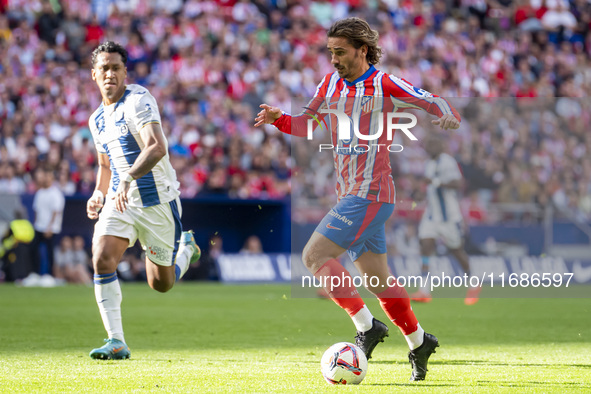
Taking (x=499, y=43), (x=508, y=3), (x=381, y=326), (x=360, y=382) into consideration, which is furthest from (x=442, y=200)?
(x=508, y=3)

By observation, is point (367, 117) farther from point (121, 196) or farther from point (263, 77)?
point (263, 77)

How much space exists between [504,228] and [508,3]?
37.1 feet

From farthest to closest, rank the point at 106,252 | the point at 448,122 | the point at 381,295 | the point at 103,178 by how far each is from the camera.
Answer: the point at 103,178 < the point at 106,252 < the point at 381,295 < the point at 448,122

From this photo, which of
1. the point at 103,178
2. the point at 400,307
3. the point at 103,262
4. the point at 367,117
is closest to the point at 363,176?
the point at 367,117

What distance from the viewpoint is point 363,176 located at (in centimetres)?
573

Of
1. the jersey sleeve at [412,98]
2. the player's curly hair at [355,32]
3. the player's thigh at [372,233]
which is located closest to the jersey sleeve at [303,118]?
the player's curly hair at [355,32]

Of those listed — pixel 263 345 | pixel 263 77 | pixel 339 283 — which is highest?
pixel 263 77

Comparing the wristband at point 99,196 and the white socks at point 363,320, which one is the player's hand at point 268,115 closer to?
the white socks at point 363,320

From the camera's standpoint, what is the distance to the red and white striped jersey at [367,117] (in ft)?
18.8

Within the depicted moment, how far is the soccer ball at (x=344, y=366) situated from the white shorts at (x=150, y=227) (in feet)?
7.08

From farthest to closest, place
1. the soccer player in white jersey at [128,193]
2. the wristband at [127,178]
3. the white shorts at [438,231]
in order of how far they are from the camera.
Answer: the white shorts at [438,231] < the soccer player in white jersey at [128,193] < the wristband at [127,178]

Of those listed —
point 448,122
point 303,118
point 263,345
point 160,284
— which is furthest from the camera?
point 263,345

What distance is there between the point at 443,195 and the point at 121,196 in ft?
22.1

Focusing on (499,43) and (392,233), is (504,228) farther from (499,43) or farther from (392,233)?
(499,43)
